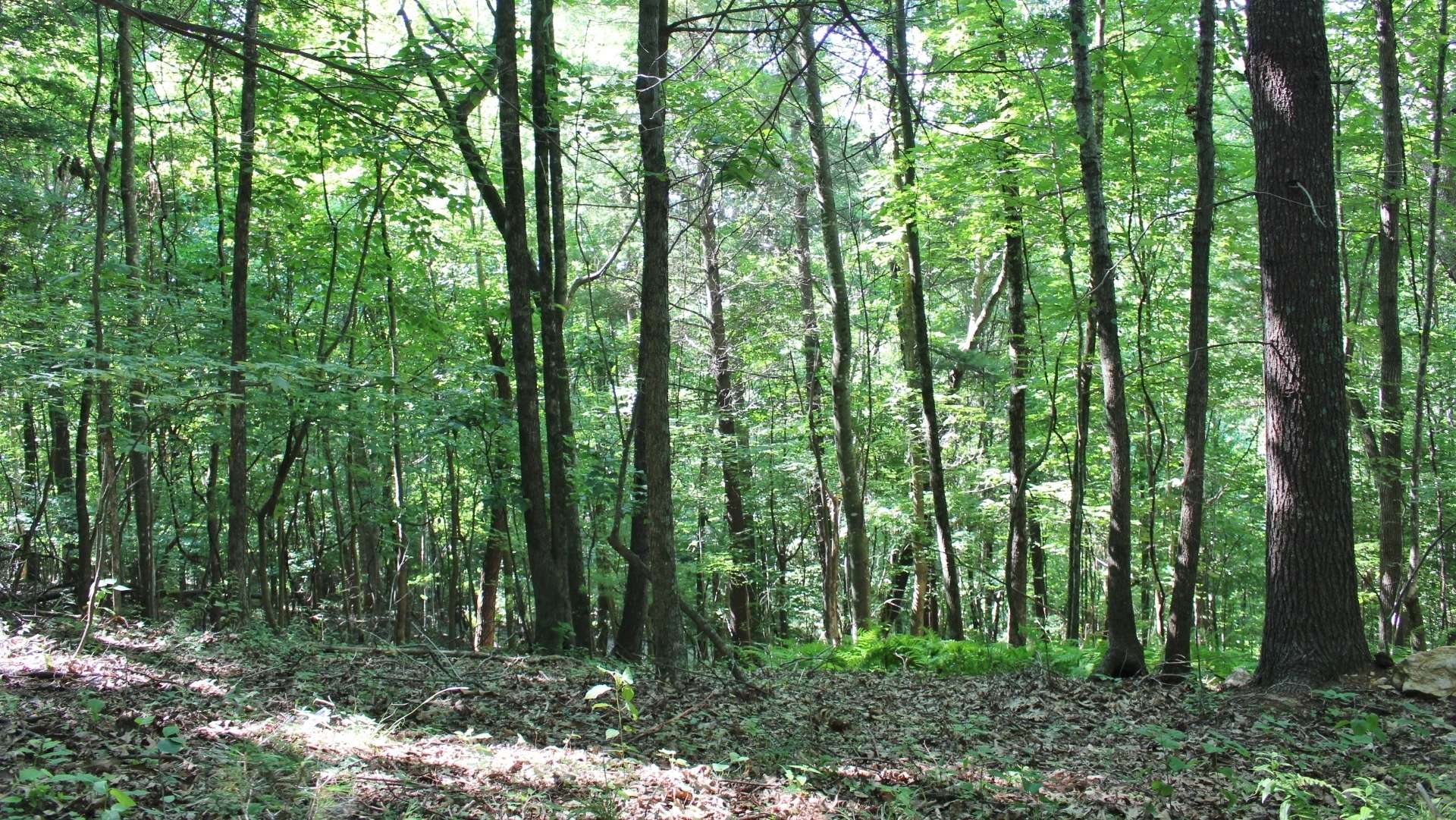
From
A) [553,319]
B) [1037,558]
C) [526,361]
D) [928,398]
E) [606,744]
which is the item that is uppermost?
[553,319]

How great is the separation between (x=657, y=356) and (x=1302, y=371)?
471 centimetres

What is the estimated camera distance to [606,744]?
458 centimetres

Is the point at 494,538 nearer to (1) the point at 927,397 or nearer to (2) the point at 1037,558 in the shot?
(1) the point at 927,397

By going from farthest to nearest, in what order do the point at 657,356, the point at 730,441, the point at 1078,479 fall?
the point at 730,441 < the point at 1078,479 < the point at 657,356

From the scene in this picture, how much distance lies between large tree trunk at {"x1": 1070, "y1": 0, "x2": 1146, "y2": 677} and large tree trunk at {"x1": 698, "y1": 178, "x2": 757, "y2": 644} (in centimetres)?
872

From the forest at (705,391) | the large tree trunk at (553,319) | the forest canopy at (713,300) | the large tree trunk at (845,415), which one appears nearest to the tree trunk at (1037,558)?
the forest canopy at (713,300)

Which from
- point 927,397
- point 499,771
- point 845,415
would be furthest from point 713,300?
point 499,771

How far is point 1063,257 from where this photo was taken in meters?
9.38

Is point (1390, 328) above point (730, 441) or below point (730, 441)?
above

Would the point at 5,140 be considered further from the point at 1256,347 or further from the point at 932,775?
the point at 1256,347

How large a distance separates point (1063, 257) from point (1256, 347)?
8743 mm

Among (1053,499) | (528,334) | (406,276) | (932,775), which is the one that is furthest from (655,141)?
(1053,499)

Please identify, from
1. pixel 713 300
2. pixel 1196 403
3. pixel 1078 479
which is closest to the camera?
pixel 1196 403

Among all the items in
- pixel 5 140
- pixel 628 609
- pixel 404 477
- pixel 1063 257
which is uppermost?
pixel 5 140
